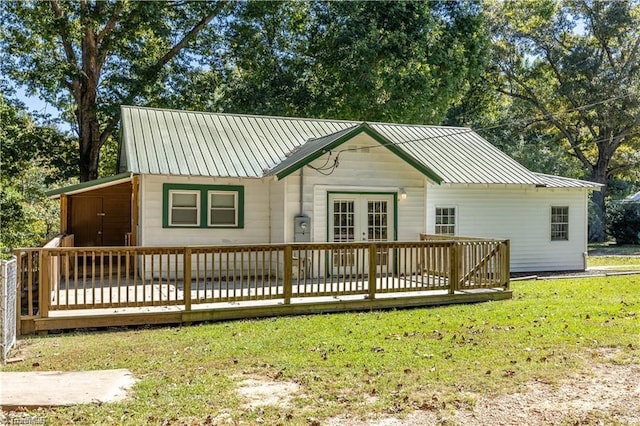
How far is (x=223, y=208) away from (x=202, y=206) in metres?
0.56

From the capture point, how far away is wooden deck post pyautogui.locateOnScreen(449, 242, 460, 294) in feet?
37.2

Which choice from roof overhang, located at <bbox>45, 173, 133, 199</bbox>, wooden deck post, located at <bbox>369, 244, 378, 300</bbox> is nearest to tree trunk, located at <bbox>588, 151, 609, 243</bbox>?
wooden deck post, located at <bbox>369, 244, 378, 300</bbox>

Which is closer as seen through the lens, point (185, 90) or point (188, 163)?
point (188, 163)

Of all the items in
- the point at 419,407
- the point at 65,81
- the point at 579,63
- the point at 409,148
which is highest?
the point at 579,63

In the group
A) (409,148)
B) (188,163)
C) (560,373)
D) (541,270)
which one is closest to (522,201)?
(541,270)

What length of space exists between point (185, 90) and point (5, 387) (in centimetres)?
2213

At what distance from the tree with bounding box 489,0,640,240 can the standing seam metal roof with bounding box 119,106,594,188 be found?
15681 mm

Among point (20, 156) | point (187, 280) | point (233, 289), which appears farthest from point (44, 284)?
point (20, 156)

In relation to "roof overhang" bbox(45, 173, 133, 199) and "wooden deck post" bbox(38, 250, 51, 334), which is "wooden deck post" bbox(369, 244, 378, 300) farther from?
"roof overhang" bbox(45, 173, 133, 199)

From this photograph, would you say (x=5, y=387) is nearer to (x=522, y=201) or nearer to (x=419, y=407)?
(x=419, y=407)

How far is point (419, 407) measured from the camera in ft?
17.3

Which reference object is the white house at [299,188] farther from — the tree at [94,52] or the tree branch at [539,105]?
the tree branch at [539,105]

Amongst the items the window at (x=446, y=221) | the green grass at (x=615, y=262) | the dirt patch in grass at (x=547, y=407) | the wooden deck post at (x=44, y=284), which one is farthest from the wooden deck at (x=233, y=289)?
the green grass at (x=615, y=262)

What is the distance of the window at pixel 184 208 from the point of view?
13.3 metres
